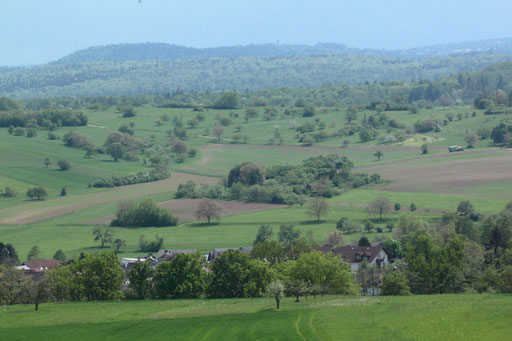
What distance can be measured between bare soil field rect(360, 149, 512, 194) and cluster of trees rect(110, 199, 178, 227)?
101ft

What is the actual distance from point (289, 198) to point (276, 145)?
51.6 metres

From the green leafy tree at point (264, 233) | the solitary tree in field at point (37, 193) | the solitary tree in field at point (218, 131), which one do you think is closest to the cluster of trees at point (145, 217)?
the green leafy tree at point (264, 233)

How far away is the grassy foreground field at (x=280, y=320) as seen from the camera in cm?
3566

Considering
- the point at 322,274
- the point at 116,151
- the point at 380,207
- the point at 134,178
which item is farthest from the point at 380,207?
the point at 116,151

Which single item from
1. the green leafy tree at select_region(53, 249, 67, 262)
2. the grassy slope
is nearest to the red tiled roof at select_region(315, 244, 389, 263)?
the grassy slope

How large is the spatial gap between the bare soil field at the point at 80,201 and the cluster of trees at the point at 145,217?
29.8 feet

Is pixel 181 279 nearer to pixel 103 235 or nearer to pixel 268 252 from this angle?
pixel 268 252

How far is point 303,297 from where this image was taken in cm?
5053

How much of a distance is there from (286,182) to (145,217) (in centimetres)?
2801

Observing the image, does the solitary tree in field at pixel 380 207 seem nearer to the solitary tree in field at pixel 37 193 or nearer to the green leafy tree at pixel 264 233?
the green leafy tree at pixel 264 233

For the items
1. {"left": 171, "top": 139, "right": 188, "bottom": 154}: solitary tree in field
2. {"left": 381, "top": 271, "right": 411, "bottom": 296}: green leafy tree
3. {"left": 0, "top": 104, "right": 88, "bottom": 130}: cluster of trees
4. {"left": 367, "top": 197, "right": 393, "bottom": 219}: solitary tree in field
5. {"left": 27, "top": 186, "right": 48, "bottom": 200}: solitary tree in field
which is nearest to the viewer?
{"left": 381, "top": 271, "right": 411, "bottom": 296}: green leafy tree

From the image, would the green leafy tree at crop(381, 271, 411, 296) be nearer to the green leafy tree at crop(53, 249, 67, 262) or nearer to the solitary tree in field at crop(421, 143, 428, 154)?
the green leafy tree at crop(53, 249, 67, 262)

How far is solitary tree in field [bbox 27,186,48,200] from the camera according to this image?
116 metres

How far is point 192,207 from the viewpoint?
108 meters
